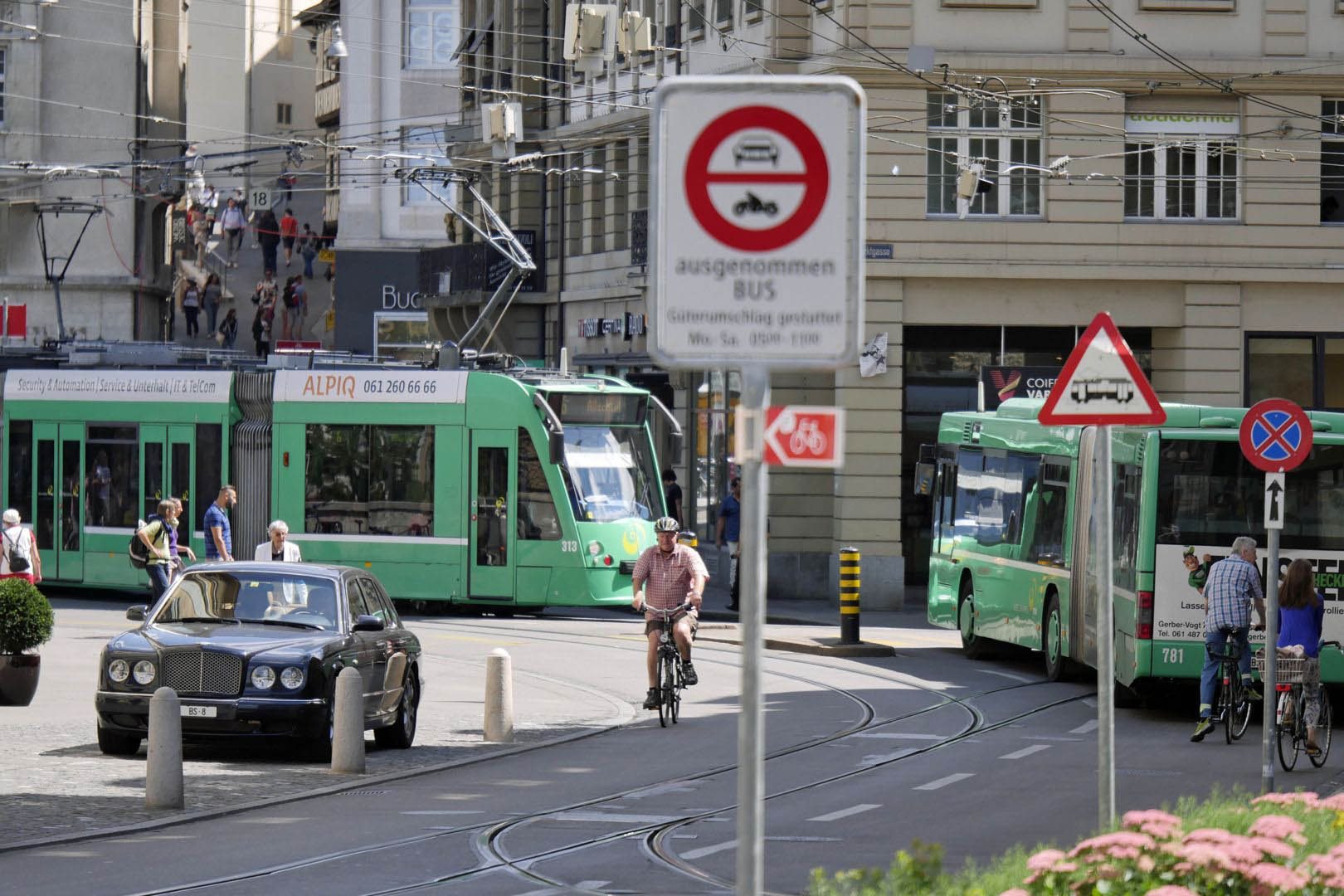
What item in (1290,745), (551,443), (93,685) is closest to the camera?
(1290,745)

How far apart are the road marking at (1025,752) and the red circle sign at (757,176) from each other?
12465mm

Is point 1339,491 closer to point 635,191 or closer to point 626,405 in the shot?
point 626,405

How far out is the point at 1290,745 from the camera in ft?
57.2

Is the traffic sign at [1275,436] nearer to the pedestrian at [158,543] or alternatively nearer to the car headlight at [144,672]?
the car headlight at [144,672]

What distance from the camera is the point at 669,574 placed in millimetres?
19141

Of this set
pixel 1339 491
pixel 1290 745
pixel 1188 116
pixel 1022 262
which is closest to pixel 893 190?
pixel 1022 262

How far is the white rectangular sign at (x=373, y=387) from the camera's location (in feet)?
101

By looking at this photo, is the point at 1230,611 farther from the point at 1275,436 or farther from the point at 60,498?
the point at 60,498

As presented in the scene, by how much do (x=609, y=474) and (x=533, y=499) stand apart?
3.70 ft

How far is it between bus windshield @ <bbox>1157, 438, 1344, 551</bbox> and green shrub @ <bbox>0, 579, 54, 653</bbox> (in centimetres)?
986

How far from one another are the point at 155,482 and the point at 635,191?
40.2ft

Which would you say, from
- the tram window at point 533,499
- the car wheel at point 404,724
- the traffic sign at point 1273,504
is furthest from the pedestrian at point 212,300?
the traffic sign at point 1273,504

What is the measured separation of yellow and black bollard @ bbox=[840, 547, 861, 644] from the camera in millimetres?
26723

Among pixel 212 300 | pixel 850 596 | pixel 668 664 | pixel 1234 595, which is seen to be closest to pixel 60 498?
pixel 850 596
